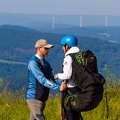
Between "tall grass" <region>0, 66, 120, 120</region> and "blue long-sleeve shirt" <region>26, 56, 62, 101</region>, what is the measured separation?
4.86 feet

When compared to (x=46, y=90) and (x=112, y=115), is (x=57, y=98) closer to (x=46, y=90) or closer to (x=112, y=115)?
(x=112, y=115)

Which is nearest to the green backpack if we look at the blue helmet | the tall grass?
the blue helmet

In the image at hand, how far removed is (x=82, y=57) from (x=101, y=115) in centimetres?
225

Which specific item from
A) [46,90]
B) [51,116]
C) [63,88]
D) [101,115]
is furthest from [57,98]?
[63,88]

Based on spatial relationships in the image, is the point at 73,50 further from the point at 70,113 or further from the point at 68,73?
the point at 70,113

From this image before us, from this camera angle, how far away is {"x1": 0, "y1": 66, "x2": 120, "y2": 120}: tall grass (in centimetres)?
673

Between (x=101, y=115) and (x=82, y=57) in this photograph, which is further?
(x=101, y=115)

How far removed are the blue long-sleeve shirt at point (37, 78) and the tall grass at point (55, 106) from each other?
1482mm

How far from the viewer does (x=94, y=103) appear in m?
4.64

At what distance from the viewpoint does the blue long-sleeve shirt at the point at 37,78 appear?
5.18 m

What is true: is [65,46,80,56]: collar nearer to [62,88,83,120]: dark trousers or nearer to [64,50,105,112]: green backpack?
[64,50,105,112]: green backpack

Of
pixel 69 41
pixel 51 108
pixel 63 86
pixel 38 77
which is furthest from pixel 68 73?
pixel 51 108

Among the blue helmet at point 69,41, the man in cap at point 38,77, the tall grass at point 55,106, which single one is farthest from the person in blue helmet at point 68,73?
the tall grass at point 55,106

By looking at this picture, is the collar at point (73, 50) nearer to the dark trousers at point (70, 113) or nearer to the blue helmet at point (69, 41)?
the blue helmet at point (69, 41)
